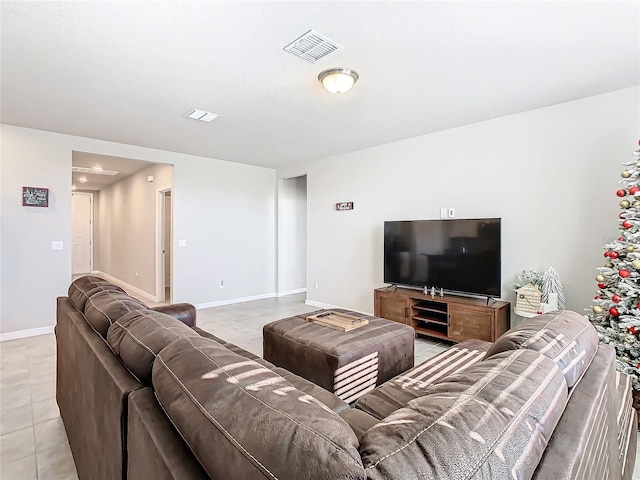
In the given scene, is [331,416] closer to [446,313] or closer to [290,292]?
[446,313]

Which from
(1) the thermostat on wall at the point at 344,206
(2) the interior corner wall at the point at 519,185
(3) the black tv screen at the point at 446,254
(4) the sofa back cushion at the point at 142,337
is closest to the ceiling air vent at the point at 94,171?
(1) the thermostat on wall at the point at 344,206

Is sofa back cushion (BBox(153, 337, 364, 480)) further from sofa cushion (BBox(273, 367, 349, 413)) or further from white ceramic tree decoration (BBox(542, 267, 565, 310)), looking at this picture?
white ceramic tree decoration (BBox(542, 267, 565, 310))

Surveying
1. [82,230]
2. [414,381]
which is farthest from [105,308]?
[82,230]

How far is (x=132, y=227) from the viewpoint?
713 cm

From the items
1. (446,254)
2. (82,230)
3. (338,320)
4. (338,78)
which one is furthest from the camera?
(82,230)

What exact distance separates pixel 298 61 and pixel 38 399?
3.28m

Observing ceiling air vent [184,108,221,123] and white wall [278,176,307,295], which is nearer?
ceiling air vent [184,108,221,123]

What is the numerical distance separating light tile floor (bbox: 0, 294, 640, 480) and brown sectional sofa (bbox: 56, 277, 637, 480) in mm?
572

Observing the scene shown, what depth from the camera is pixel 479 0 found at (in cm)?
182

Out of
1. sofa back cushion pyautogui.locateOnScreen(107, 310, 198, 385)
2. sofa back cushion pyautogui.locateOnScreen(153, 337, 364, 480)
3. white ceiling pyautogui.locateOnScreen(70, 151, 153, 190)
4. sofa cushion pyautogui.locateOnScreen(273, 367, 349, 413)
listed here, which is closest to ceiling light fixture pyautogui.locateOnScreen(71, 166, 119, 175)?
white ceiling pyautogui.locateOnScreen(70, 151, 153, 190)

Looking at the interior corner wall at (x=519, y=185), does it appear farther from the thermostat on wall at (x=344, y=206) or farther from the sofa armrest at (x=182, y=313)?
the sofa armrest at (x=182, y=313)

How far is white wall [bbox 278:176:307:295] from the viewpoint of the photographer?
674cm

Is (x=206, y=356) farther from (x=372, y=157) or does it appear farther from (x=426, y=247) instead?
(x=372, y=157)

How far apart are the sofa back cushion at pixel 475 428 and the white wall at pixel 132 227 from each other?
5.56 meters
